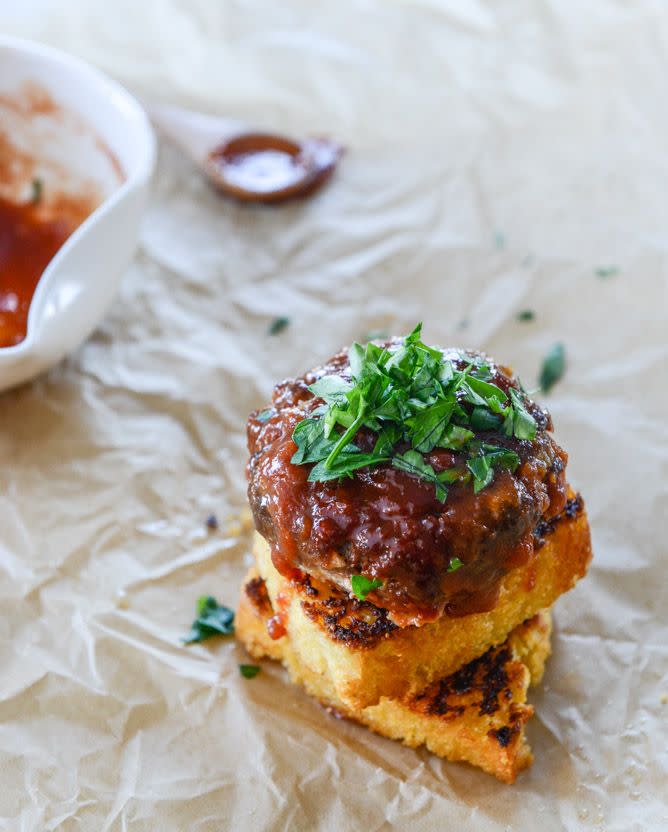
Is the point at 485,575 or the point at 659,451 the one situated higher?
the point at 485,575

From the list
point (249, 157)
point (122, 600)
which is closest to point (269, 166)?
point (249, 157)

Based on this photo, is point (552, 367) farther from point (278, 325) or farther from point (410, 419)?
point (410, 419)

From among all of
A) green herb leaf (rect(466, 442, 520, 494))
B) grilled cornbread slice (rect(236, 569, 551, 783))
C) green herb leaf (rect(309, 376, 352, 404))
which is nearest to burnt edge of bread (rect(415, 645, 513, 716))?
grilled cornbread slice (rect(236, 569, 551, 783))

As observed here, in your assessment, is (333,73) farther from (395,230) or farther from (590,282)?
(590,282)

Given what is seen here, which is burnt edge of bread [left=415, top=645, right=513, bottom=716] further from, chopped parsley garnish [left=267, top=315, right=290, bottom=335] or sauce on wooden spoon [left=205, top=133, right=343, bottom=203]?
sauce on wooden spoon [left=205, top=133, right=343, bottom=203]

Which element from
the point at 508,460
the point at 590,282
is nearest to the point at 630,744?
the point at 508,460
